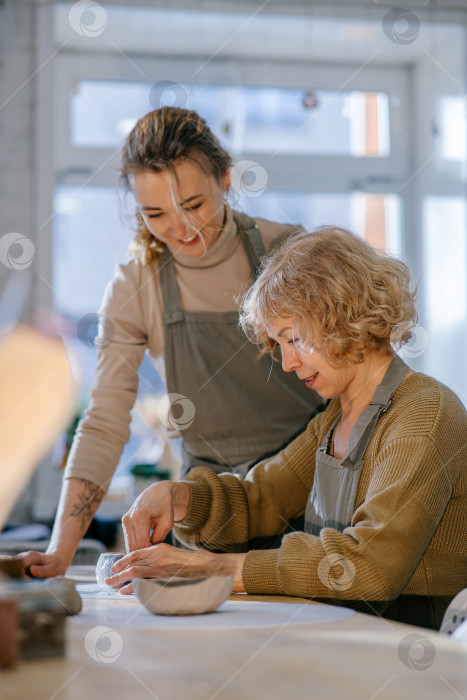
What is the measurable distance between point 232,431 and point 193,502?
294mm

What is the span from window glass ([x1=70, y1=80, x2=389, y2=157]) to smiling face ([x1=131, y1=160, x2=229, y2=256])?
1.95 m

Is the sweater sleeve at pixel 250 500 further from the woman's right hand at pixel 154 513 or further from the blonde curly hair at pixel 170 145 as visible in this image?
the blonde curly hair at pixel 170 145

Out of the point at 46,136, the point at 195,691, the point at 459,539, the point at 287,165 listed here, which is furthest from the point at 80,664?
the point at 287,165

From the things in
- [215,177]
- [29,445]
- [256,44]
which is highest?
[256,44]

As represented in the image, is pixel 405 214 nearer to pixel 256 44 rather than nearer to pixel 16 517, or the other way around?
pixel 256 44

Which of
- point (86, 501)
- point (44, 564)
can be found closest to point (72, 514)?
point (86, 501)

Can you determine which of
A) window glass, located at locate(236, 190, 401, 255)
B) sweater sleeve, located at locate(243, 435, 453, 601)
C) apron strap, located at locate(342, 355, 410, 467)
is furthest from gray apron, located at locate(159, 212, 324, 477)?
window glass, located at locate(236, 190, 401, 255)

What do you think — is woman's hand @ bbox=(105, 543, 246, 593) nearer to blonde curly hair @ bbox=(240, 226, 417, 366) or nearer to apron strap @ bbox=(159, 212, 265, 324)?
blonde curly hair @ bbox=(240, 226, 417, 366)

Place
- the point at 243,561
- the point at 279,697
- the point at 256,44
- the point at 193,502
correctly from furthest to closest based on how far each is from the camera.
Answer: the point at 256,44
the point at 193,502
the point at 243,561
the point at 279,697

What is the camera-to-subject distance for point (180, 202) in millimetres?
1608

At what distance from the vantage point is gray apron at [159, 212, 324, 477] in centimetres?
176

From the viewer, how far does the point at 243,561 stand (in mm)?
1216

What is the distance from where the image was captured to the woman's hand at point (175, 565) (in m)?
1.20

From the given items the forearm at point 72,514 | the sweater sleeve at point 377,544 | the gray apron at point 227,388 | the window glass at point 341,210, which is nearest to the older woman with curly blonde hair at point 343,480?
the sweater sleeve at point 377,544
